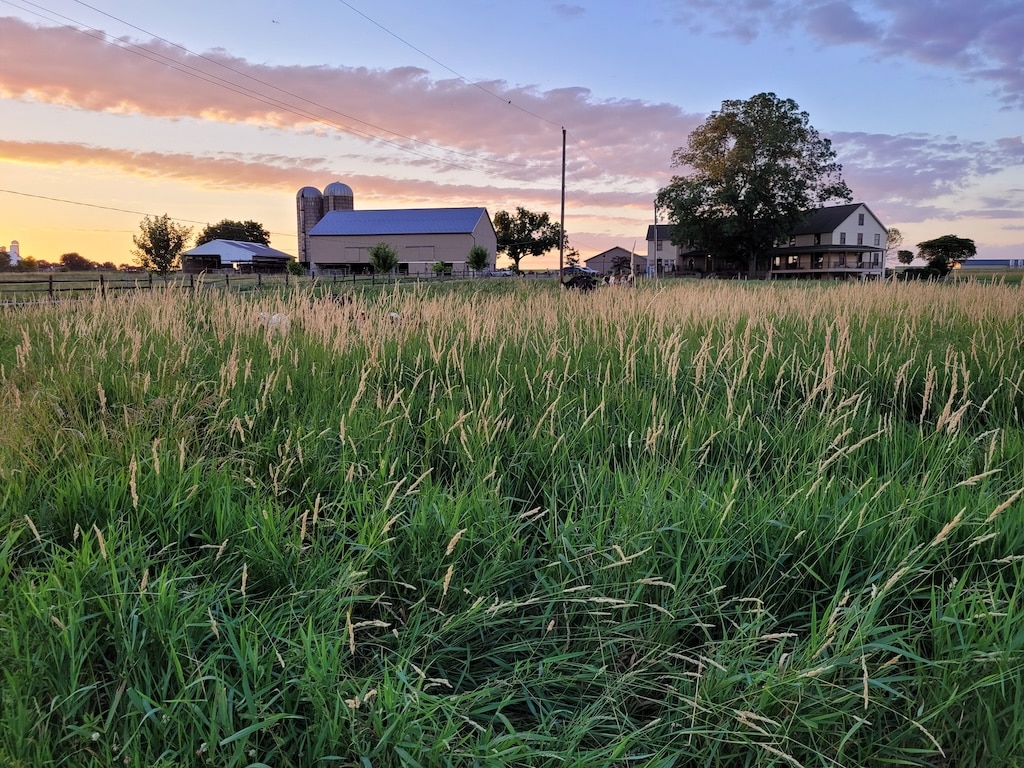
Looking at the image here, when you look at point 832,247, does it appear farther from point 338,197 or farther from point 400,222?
point 338,197

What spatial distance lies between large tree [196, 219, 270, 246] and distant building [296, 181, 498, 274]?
29.5m

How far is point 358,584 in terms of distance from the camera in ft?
6.45

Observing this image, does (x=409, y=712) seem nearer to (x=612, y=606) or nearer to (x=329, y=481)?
(x=612, y=606)

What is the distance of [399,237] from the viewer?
81062 millimetres

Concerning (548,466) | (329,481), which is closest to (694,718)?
(548,466)

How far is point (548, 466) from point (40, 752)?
84.3 inches

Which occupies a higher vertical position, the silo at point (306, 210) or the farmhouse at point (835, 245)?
the silo at point (306, 210)

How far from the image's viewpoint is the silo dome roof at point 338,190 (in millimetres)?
89062

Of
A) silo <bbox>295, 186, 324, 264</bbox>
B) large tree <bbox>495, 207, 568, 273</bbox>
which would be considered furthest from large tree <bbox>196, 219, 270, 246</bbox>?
large tree <bbox>495, 207, 568, 273</bbox>

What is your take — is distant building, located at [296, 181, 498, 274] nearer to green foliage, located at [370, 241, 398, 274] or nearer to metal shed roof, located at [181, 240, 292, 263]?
metal shed roof, located at [181, 240, 292, 263]

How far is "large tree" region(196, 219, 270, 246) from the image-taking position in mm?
106375

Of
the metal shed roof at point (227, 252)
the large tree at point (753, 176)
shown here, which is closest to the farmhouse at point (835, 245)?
the large tree at point (753, 176)

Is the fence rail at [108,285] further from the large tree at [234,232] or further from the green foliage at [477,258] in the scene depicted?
the large tree at [234,232]

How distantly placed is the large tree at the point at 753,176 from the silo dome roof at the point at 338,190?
175 feet
